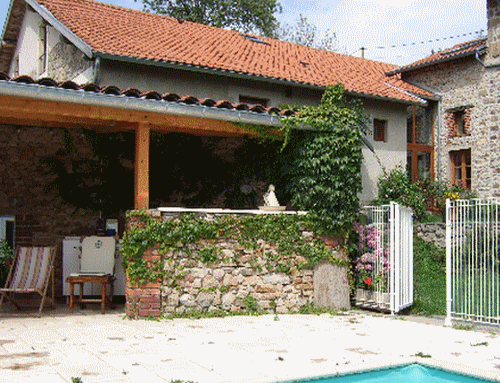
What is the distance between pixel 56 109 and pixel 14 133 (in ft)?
8.90

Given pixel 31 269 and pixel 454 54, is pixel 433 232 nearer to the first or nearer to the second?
pixel 454 54

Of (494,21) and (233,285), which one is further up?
(494,21)

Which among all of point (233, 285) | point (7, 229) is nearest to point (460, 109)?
point (233, 285)

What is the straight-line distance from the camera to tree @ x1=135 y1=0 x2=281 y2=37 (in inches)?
1107

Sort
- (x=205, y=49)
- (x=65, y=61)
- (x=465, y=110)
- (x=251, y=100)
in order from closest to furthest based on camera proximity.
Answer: (x=65, y=61)
(x=251, y=100)
(x=205, y=49)
(x=465, y=110)

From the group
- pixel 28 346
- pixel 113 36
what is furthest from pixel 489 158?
pixel 28 346

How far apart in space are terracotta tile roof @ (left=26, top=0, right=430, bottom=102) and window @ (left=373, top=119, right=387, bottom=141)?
0.90m

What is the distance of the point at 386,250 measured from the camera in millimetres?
9508

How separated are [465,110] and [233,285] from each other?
12.1 m

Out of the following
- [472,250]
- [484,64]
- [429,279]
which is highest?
[484,64]

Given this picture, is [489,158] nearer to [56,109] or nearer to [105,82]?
[105,82]

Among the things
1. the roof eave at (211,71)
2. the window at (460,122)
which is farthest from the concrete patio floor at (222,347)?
the window at (460,122)

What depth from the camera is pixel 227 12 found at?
28938 millimetres

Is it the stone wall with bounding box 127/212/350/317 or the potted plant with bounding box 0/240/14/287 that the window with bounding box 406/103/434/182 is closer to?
the stone wall with bounding box 127/212/350/317
